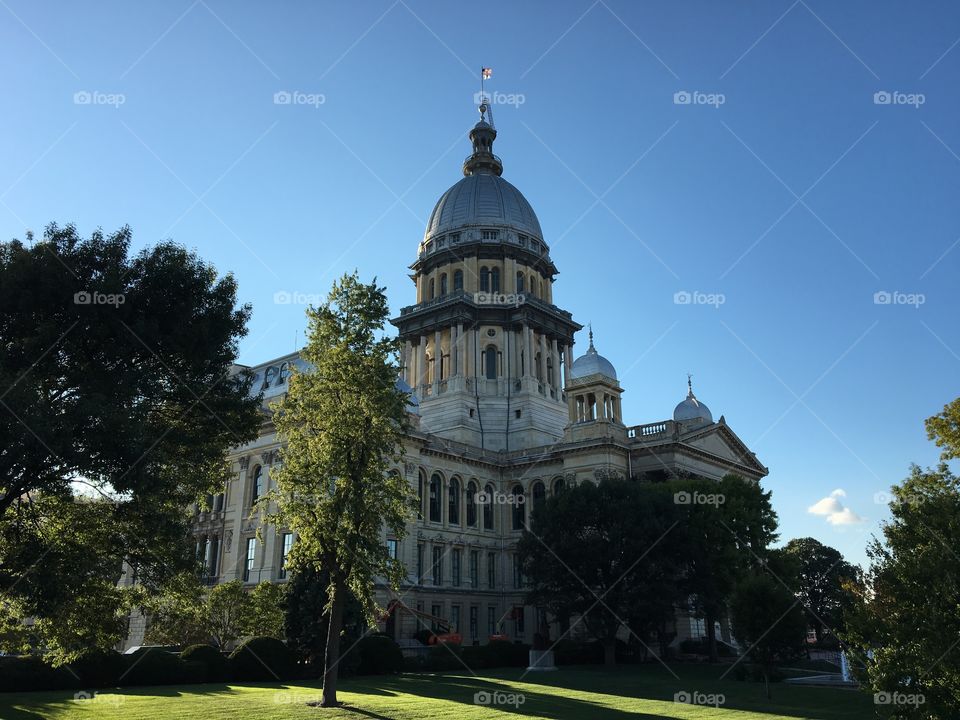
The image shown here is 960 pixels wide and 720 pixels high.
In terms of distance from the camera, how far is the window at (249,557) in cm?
5934

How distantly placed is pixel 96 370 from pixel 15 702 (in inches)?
420

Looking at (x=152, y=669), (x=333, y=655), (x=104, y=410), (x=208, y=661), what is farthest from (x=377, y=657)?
(x=104, y=410)

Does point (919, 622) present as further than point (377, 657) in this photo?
No

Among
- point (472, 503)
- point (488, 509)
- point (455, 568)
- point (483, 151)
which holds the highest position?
point (483, 151)

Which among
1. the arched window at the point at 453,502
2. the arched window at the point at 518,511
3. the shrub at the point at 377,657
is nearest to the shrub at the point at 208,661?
the shrub at the point at 377,657

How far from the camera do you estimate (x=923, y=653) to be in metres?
17.1

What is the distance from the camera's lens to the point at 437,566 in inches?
2491

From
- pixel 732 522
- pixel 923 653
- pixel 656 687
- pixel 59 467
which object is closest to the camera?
pixel 923 653

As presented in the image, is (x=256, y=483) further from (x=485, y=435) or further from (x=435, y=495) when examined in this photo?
(x=485, y=435)

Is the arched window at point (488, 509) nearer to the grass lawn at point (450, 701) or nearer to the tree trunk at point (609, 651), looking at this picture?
the tree trunk at point (609, 651)

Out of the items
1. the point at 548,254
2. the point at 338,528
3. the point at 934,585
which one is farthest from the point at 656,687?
the point at 548,254

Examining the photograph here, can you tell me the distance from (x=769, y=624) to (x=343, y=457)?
18.8 m

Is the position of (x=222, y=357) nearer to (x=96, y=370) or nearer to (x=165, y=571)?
(x=96, y=370)

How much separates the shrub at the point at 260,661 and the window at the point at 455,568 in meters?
27.9
